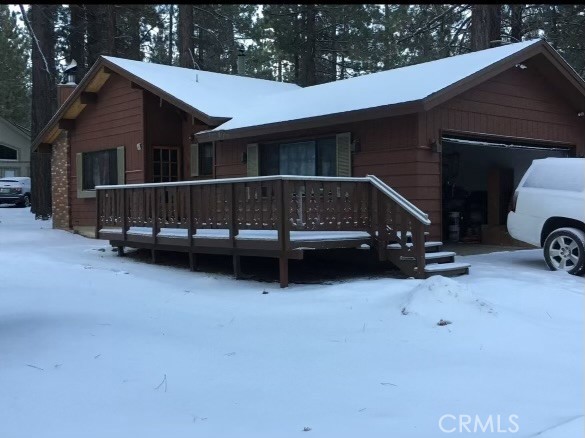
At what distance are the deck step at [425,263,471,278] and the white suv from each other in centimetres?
144

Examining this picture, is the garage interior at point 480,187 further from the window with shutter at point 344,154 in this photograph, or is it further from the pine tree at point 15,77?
the pine tree at point 15,77

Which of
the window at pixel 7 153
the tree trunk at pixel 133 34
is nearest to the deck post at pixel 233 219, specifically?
the tree trunk at pixel 133 34

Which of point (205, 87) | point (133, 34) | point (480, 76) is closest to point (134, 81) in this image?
point (205, 87)

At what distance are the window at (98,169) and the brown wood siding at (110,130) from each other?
0.17 metres

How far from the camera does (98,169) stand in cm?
1731

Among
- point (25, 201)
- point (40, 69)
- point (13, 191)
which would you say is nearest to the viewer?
point (40, 69)

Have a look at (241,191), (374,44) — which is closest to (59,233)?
(241,191)

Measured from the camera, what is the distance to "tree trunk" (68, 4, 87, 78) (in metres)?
26.5

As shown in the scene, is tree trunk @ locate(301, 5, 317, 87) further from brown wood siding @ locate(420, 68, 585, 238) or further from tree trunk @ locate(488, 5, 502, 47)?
brown wood siding @ locate(420, 68, 585, 238)

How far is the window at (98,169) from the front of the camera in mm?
16266

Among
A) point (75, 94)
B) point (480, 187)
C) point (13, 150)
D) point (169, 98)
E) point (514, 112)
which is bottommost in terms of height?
point (480, 187)

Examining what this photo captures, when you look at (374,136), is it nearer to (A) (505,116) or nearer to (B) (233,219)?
(A) (505,116)

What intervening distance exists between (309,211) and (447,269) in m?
2.22

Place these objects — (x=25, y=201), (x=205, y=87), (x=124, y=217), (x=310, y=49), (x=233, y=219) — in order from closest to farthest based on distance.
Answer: (x=233, y=219) → (x=124, y=217) → (x=205, y=87) → (x=310, y=49) → (x=25, y=201)
